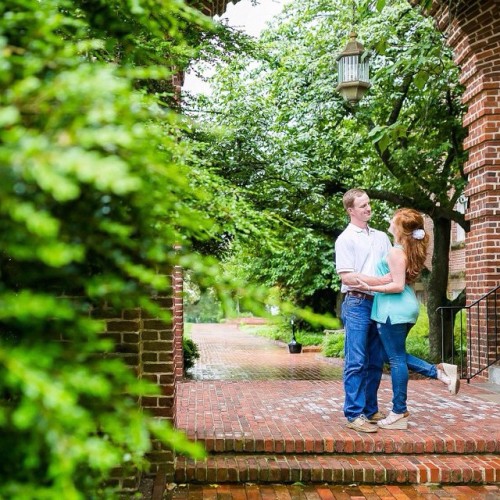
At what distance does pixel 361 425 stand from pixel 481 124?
17.0 feet

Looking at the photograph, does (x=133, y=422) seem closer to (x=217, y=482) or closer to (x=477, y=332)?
(x=217, y=482)

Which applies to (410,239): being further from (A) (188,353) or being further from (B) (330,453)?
(A) (188,353)

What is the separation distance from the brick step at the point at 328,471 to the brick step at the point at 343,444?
0.36ft

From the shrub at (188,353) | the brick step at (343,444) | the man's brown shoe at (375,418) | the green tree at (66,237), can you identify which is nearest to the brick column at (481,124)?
the man's brown shoe at (375,418)

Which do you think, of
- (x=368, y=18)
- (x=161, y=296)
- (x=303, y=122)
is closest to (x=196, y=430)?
(x=161, y=296)

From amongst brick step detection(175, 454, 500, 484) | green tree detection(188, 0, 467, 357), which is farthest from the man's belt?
green tree detection(188, 0, 467, 357)

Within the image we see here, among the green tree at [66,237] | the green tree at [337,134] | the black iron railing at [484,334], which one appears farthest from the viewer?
the green tree at [337,134]

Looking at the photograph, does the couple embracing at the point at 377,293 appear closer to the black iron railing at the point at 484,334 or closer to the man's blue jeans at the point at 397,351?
the man's blue jeans at the point at 397,351

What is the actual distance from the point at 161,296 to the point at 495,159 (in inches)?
234

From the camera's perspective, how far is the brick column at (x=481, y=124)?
28.7ft

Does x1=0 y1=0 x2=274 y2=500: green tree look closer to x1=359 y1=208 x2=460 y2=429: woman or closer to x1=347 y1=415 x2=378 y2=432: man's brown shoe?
x1=359 y1=208 x2=460 y2=429: woman

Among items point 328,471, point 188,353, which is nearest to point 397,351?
point 328,471

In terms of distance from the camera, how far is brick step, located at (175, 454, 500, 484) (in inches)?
188

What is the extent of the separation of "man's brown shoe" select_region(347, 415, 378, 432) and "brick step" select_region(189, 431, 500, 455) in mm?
128
